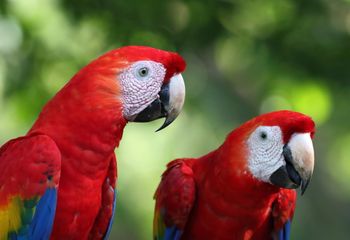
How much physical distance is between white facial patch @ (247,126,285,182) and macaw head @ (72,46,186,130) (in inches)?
13.3

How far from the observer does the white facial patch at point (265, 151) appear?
2.65m

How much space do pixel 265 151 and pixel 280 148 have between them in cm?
5

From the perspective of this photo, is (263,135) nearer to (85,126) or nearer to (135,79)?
(135,79)

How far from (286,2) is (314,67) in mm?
364

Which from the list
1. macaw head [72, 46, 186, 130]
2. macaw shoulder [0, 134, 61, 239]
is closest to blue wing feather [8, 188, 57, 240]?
macaw shoulder [0, 134, 61, 239]

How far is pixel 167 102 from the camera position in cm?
251

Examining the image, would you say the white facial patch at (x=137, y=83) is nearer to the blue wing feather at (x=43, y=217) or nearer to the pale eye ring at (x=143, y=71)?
the pale eye ring at (x=143, y=71)

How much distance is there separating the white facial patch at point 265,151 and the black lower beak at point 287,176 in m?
0.01

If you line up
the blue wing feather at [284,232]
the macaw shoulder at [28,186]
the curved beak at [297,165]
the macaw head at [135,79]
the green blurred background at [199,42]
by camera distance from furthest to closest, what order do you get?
1. the green blurred background at [199,42]
2. the blue wing feather at [284,232]
3. the curved beak at [297,165]
4. the macaw head at [135,79]
5. the macaw shoulder at [28,186]

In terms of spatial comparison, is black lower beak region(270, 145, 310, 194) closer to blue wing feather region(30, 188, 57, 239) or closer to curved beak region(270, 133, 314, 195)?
curved beak region(270, 133, 314, 195)

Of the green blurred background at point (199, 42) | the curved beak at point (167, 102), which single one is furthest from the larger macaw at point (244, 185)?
the green blurred background at point (199, 42)

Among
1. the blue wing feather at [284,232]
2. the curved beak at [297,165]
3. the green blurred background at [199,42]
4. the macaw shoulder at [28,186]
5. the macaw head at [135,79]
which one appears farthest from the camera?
the green blurred background at [199,42]

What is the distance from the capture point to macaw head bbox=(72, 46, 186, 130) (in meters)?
2.47

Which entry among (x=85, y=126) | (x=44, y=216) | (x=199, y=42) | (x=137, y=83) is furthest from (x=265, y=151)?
(x=199, y=42)
